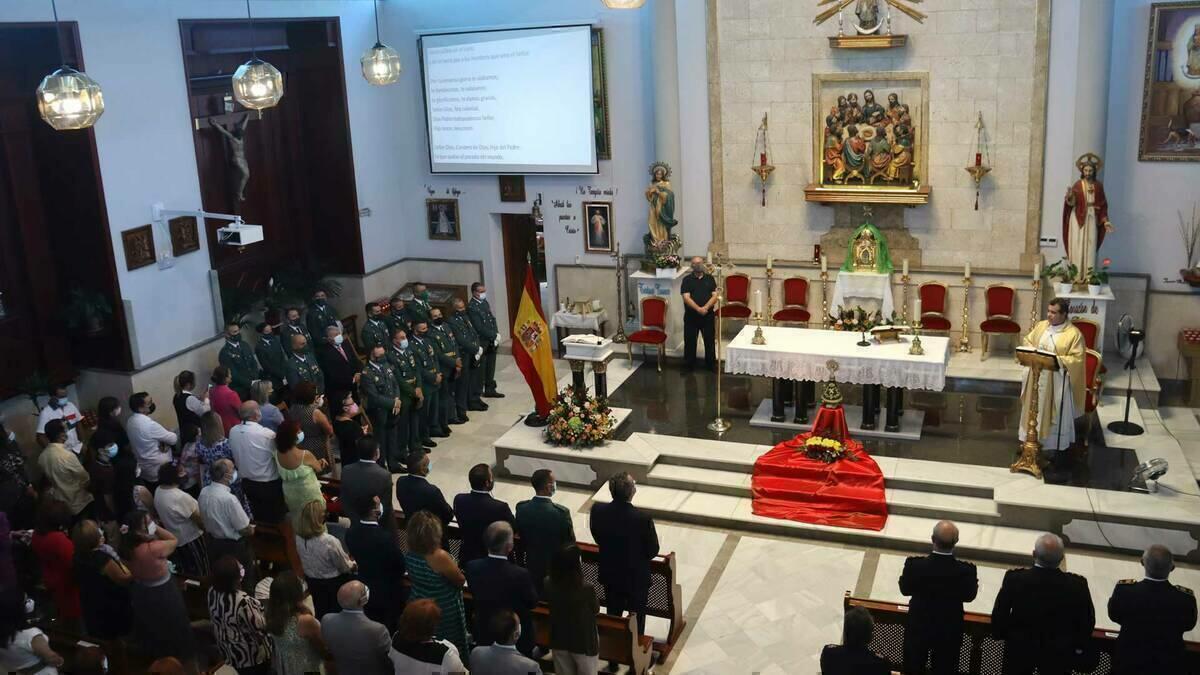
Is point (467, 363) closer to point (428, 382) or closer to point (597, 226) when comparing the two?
point (428, 382)

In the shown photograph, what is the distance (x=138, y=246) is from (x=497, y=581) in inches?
313

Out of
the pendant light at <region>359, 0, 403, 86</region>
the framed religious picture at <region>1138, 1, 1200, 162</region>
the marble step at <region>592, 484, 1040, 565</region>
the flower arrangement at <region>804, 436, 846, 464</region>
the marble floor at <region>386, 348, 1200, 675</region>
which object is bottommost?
the marble floor at <region>386, 348, 1200, 675</region>

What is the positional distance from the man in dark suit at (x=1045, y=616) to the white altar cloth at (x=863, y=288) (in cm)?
787

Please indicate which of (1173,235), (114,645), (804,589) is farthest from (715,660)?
(1173,235)

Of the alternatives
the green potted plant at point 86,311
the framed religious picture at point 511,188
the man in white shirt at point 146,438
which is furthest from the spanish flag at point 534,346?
the green potted plant at point 86,311

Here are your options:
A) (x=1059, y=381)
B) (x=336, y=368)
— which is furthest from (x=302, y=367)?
(x=1059, y=381)

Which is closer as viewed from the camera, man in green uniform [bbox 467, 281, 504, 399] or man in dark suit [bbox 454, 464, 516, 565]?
man in dark suit [bbox 454, 464, 516, 565]

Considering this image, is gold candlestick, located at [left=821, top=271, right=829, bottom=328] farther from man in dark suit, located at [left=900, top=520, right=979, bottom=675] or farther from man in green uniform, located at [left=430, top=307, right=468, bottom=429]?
man in dark suit, located at [left=900, top=520, right=979, bottom=675]

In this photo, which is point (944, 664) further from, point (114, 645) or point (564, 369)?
point (564, 369)

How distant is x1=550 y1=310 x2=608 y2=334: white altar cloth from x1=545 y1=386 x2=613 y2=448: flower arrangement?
3.61 m

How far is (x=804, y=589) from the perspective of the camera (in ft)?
31.7

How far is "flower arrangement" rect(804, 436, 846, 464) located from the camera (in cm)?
1116

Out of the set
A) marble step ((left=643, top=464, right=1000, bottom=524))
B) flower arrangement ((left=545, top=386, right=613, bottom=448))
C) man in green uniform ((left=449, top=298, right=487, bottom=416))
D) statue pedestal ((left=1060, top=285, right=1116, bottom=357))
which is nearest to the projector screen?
man in green uniform ((left=449, top=298, right=487, bottom=416))

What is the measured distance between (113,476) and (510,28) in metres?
8.33
